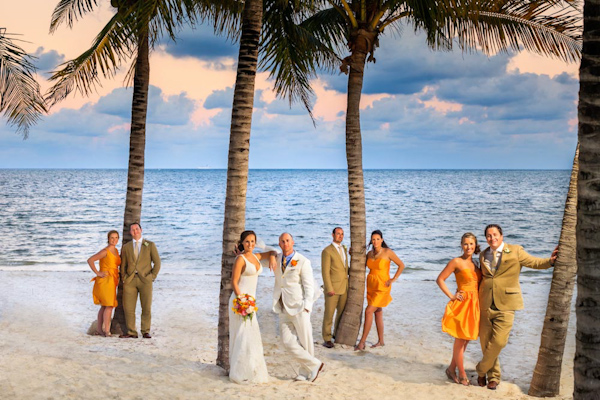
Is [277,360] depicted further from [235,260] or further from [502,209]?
[502,209]

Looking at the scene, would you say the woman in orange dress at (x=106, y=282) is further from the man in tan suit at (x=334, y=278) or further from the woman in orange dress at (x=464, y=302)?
the woman in orange dress at (x=464, y=302)

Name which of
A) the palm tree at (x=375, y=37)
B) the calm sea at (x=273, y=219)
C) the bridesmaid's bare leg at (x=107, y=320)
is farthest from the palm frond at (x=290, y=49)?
the calm sea at (x=273, y=219)

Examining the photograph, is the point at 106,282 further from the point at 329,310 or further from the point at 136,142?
the point at 329,310

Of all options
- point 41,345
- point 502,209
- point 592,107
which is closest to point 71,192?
point 502,209

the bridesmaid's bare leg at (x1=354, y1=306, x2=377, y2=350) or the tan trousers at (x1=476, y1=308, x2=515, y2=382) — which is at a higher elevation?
the tan trousers at (x1=476, y1=308, x2=515, y2=382)

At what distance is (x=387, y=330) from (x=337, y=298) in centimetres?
179

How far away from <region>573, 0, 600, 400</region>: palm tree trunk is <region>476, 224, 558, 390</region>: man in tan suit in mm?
3977

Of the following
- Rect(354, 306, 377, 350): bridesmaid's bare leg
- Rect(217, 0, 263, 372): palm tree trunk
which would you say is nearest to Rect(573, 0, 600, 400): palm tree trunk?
Rect(217, 0, 263, 372): palm tree trunk

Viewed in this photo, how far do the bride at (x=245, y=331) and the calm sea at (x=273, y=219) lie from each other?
15752 millimetres

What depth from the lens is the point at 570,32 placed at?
9.96m

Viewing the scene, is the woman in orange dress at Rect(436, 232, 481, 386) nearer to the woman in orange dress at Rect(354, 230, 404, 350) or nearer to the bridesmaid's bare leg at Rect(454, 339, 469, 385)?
the bridesmaid's bare leg at Rect(454, 339, 469, 385)

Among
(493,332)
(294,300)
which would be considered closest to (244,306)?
(294,300)

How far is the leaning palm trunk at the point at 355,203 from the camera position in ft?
34.6

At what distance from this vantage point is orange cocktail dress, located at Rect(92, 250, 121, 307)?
Result: 10.5 metres
